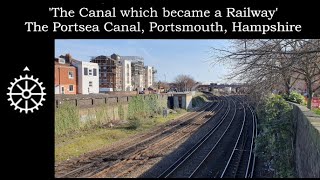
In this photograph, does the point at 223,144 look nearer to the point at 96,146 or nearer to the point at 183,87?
the point at 96,146

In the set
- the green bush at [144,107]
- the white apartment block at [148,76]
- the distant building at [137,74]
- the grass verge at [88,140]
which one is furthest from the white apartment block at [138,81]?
the grass verge at [88,140]

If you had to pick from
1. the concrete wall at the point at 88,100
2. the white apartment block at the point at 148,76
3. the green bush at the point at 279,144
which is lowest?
the green bush at the point at 279,144

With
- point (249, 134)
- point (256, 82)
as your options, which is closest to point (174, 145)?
point (249, 134)

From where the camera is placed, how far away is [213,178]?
503 inches

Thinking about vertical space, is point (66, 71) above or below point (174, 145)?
above

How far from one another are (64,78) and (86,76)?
5428mm

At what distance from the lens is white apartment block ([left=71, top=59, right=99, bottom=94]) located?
145 ft

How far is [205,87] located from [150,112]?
9577 cm

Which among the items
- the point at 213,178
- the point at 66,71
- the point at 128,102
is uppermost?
the point at 66,71

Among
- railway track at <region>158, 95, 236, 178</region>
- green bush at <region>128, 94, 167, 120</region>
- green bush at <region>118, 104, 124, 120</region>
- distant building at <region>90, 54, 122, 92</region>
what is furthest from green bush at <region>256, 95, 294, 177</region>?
distant building at <region>90, 54, 122, 92</region>

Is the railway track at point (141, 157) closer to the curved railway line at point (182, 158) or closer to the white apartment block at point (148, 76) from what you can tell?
the curved railway line at point (182, 158)

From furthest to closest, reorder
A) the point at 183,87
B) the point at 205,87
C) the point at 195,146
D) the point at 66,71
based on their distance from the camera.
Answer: the point at 205,87, the point at 183,87, the point at 66,71, the point at 195,146

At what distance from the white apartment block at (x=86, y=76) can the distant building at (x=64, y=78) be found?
1068mm

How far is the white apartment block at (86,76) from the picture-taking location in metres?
44.1
